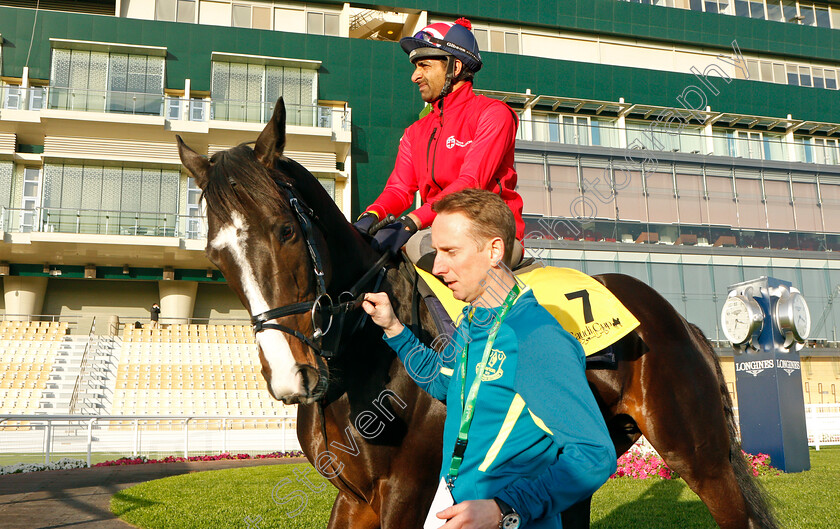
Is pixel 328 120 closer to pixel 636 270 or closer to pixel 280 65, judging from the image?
pixel 280 65

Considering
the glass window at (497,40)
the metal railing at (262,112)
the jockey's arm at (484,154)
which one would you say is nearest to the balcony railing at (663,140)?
the glass window at (497,40)

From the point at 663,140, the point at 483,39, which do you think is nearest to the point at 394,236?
the point at 663,140

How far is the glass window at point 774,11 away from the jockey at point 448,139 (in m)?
42.1

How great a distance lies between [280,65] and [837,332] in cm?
2725

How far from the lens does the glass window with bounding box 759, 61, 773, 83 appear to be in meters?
37.0

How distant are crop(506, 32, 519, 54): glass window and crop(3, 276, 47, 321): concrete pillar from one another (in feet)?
82.7

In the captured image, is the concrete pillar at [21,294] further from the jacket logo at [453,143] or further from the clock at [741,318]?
the jacket logo at [453,143]

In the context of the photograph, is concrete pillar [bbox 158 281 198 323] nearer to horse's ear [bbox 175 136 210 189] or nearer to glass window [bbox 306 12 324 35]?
glass window [bbox 306 12 324 35]

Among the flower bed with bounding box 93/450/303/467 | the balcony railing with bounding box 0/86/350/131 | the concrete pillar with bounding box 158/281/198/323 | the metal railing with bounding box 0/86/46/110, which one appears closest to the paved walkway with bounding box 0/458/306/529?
the flower bed with bounding box 93/450/303/467

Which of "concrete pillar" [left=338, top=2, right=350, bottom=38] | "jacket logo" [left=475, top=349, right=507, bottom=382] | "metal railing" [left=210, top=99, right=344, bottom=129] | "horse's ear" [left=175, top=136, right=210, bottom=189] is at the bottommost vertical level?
"jacket logo" [left=475, top=349, right=507, bottom=382]

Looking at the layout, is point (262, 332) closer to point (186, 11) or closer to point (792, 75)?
point (186, 11)

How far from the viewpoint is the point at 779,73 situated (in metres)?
37.3

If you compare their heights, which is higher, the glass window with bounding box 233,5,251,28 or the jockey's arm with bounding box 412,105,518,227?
the glass window with bounding box 233,5,251,28

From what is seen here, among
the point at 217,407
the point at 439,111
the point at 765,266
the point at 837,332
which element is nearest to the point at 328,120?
the point at 217,407
